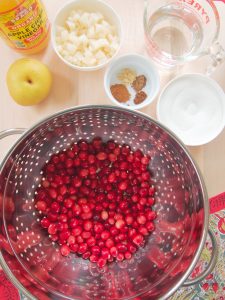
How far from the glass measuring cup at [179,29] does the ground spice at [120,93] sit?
4.7 inches

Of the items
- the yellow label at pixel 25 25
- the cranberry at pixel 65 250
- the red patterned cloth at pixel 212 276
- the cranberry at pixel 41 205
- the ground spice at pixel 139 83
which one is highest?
the yellow label at pixel 25 25

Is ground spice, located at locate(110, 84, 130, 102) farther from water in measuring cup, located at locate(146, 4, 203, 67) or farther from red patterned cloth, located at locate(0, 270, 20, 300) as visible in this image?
red patterned cloth, located at locate(0, 270, 20, 300)

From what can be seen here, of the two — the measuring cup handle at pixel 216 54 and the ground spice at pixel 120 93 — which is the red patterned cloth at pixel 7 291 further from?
the measuring cup handle at pixel 216 54

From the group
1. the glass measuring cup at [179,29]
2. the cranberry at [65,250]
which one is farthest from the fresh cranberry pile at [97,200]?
the glass measuring cup at [179,29]

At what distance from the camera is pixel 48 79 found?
3.20 feet

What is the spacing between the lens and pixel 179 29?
1058 mm

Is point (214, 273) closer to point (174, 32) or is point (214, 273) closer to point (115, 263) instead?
point (115, 263)

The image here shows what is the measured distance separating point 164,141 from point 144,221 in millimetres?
236

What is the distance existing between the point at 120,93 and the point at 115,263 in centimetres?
44

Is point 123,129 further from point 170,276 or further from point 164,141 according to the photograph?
point 170,276

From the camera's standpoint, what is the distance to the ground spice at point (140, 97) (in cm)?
102

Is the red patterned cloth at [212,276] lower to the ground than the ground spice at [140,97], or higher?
lower

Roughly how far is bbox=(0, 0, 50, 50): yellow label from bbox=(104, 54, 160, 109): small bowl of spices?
193mm

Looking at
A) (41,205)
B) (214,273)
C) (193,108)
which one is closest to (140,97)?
(193,108)
